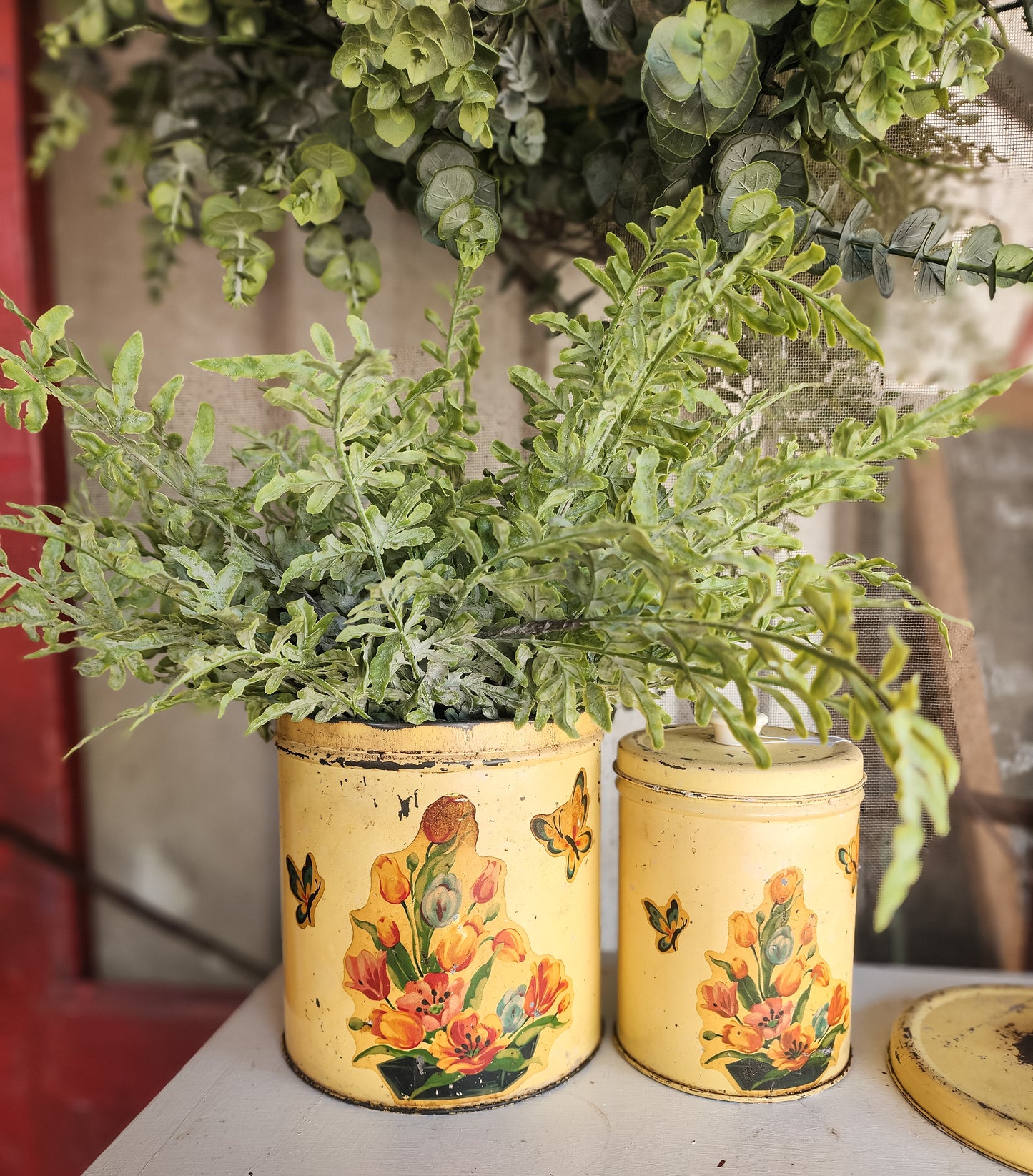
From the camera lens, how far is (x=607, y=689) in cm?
52

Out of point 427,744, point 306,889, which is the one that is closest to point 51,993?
point 306,889

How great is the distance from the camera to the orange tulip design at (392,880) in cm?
46

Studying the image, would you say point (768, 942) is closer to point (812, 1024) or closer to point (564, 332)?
point (812, 1024)

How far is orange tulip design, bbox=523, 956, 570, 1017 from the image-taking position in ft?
1.59

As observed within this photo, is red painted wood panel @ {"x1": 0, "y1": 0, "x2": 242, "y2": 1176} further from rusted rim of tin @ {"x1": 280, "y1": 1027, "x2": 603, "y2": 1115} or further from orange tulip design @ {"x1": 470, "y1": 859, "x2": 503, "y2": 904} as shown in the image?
orange tulip design @ {"x1": 470, "y1": 859, "x2": 503, "y2": 904}

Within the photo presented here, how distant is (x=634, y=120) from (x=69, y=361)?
16.6 inches

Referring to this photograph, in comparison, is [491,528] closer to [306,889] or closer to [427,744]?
[427,744]

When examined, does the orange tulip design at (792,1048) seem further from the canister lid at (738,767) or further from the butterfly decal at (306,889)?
the butterfly decal at (306,889)

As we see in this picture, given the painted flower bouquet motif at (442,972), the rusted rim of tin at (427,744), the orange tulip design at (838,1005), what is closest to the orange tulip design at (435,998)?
the painted flower bouquet motif at (442,972)

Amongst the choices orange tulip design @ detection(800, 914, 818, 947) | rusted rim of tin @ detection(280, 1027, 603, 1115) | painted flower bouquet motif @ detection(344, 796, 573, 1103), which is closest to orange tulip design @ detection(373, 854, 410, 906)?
painted flower bouquet motif @ detection(344, 796, 573, 1103)

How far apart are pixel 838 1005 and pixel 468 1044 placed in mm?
219

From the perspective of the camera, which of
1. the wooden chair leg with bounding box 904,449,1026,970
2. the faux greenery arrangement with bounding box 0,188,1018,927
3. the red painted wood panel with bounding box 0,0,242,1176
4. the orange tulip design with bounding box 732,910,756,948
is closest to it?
the faux greenery arrangement with bounding box 0,188,1018,927

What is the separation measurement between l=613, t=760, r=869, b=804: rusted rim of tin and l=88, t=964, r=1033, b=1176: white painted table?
7.2 inches

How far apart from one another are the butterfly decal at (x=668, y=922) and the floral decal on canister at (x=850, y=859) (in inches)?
3.8
